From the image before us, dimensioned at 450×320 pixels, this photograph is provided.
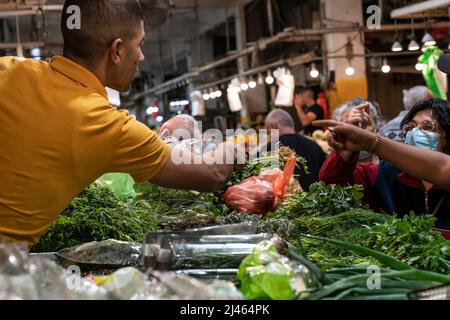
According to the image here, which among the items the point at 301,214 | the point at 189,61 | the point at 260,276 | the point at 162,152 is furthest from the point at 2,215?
the point at 189,61

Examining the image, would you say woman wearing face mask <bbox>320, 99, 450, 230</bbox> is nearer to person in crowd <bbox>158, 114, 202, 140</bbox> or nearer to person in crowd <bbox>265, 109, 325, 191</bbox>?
person in crowd <bbox>158, 114, 202, 140</bbox>

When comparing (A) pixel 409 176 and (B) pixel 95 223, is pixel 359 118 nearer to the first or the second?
(A) pixel 409 176

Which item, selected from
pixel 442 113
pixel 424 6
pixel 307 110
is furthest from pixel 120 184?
pixel 307 110

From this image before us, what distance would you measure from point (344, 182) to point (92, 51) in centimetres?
235

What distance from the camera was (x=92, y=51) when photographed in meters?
2.33

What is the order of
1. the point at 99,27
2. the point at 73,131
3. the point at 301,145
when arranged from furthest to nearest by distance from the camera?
1. the point at 301,145
2. the point at 99,27
3. the point at 73,131

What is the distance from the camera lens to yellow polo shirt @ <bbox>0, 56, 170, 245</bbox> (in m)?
2.13

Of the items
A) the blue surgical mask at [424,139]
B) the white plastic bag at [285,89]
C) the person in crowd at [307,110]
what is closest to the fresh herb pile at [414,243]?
the blue surgical mask at [424,139]

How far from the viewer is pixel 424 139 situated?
397 cm

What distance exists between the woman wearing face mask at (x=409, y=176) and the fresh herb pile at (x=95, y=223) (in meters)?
1.34

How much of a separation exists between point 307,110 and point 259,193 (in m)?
8.94

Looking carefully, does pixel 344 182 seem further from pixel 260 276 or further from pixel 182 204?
pixel 260 276

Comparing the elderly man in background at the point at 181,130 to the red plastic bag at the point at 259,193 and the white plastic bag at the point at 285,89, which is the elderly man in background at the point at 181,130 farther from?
the white plastic bag at the point at 285,89

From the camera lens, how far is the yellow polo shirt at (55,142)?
213 centimetres
